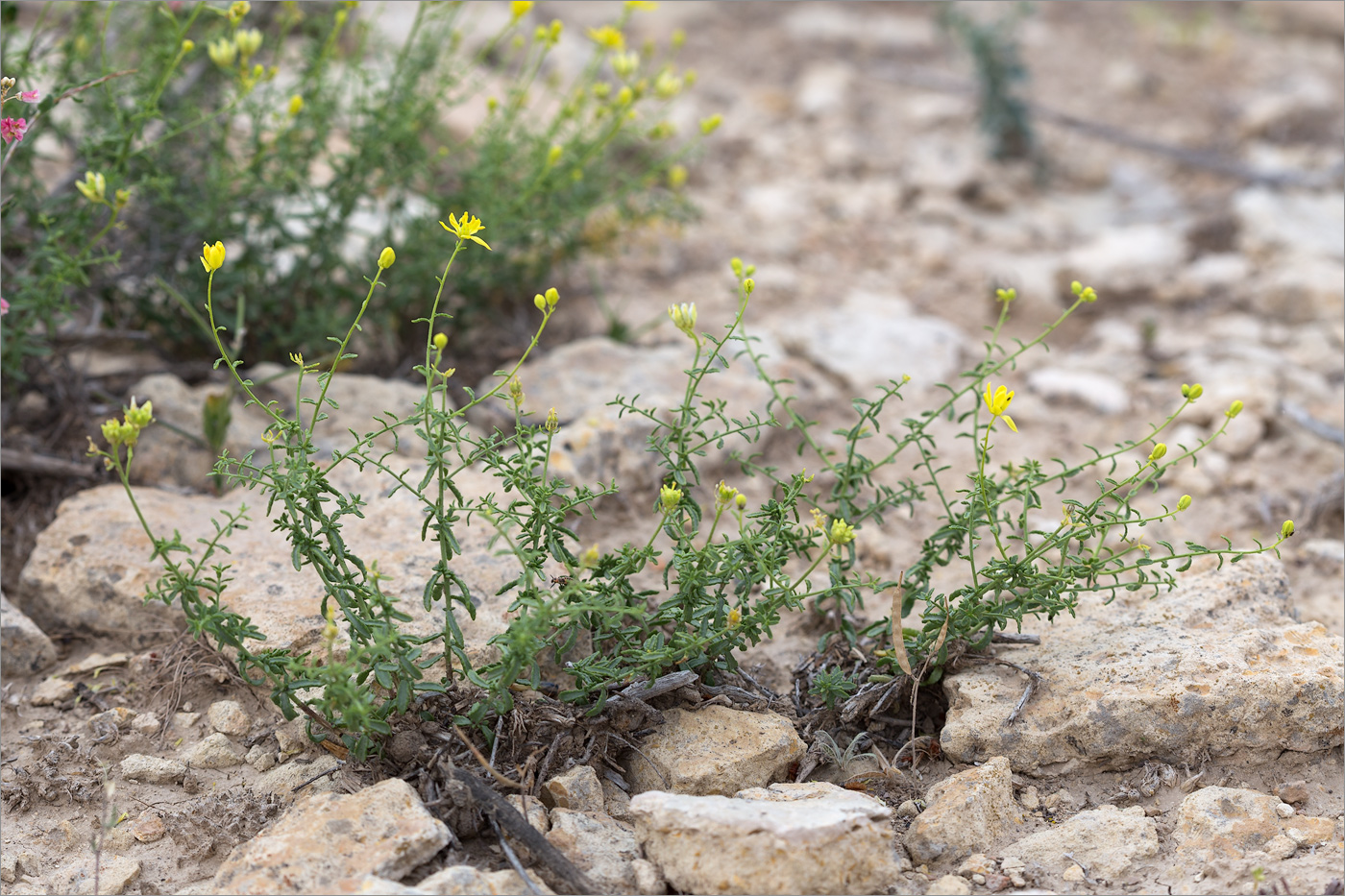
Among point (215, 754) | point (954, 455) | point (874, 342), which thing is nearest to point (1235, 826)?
point (954, 455)

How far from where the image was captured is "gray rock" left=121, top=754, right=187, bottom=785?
2346 mm

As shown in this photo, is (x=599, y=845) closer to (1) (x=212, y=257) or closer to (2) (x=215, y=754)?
(2) (x=215, y=754)

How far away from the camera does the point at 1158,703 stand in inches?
95.1

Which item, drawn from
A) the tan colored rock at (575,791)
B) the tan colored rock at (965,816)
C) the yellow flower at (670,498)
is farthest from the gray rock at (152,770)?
the tan colored rock at (965,816)

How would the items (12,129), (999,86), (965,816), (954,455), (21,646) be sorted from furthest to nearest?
(999,86), (954,455), (21,646), (12,129), (965,816)

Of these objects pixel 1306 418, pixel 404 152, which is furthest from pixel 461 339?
pixel 1306 418

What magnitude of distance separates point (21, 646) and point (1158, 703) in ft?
8.87

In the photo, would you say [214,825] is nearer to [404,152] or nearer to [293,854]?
[293,854]

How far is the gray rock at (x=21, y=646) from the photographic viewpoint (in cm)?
264

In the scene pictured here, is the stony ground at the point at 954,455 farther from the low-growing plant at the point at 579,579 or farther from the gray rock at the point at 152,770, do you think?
the low-growing plant at the point at 579,579

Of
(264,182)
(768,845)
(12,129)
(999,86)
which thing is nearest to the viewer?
(768,845)

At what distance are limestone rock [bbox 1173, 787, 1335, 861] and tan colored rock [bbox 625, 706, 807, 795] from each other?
816mm

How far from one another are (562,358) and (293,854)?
7.13 feet

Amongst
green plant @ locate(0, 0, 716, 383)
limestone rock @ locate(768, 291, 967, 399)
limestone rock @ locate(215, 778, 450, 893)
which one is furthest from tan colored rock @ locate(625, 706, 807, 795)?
limestone rock @ locate(768, 291, 967, 399)
